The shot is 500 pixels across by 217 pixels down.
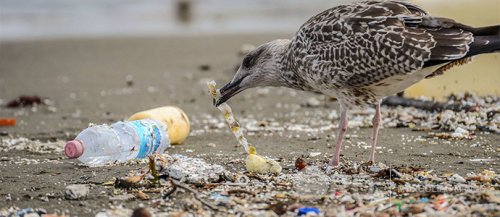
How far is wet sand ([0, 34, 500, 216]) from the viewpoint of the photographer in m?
6.07

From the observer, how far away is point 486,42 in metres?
5.70

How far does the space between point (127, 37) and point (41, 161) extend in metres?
10.7

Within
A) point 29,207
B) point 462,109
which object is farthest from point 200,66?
point 29,207

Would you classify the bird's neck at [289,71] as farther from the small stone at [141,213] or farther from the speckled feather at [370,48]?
the small stone at [141,213]

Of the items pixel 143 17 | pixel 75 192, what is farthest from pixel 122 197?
pixel 143 17

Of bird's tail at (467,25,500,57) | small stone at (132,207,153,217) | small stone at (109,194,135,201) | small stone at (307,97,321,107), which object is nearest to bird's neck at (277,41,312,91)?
bird's tail at (467,25,500,57)

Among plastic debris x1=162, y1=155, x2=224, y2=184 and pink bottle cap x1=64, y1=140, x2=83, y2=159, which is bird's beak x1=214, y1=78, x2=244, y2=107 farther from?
pink bottle cap x1=64, y1=140, x2=83, y2=159

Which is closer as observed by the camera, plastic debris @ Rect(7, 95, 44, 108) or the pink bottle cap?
the pink bottle cap

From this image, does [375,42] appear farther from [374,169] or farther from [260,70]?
[260,70]

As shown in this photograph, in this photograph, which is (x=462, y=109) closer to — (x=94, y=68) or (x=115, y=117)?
(x=115, y=117)

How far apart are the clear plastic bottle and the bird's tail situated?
270 centimetres

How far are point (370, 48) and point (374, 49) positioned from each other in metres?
0.03

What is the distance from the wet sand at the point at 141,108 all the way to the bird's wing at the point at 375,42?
2.61 ft

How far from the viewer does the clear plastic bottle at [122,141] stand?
6.46 metres
